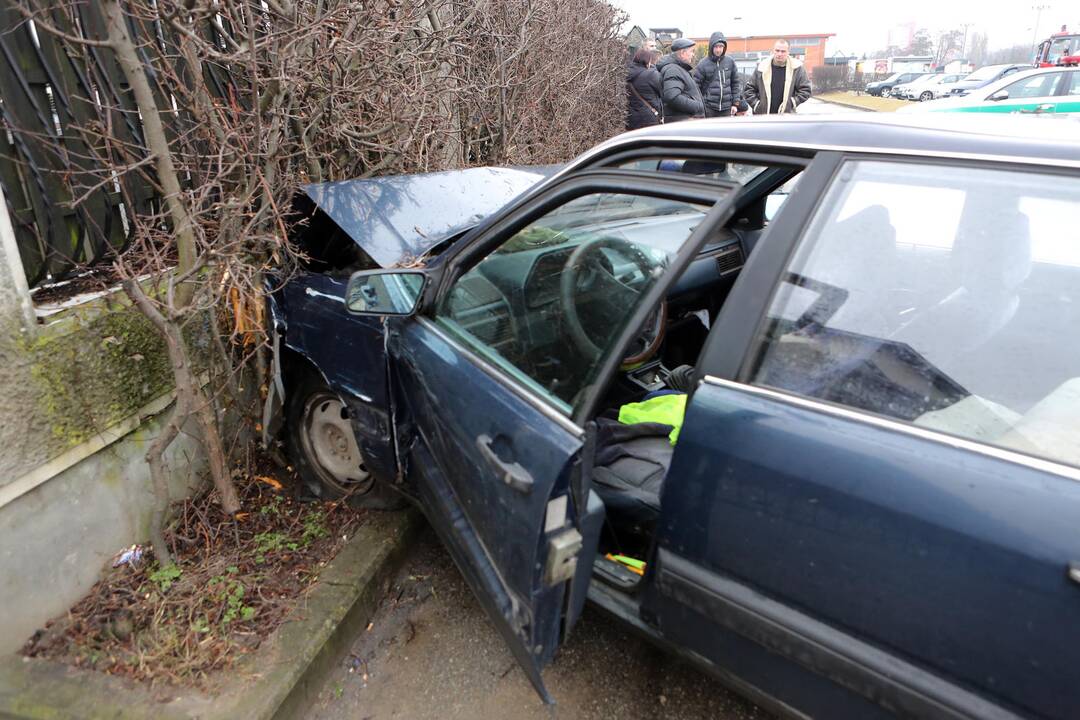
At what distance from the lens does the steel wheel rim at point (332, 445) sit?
2.89 metres

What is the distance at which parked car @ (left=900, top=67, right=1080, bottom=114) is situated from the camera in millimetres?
11625

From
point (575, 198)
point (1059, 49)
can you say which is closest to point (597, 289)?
point (575, 198)

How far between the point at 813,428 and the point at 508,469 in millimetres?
690

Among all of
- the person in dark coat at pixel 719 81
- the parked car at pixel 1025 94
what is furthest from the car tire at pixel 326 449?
the parked car at pixel 1025 94

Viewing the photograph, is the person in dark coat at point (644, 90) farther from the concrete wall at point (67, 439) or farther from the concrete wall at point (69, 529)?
the concrete wall at point (69, 529)

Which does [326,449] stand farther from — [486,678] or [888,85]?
[888,85]

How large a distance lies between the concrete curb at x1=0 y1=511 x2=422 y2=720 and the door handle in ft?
3.23

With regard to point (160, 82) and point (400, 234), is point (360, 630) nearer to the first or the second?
point (400, 234)

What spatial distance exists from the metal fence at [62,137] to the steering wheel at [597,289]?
59.1 inches

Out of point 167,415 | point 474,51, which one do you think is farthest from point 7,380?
point 474,51

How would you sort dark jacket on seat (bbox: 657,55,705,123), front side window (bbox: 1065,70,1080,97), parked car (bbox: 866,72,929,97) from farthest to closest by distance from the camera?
parked car (bbox: 866,72,929,97) < front side window (bbox: 1065,70,1080,97) < dark jacket on seat (bbox: 657,55,705,123)

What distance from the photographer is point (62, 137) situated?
95.8 inches

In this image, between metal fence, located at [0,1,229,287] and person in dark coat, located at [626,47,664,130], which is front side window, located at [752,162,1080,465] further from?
person in dark coat, located at [626,47,664,130]

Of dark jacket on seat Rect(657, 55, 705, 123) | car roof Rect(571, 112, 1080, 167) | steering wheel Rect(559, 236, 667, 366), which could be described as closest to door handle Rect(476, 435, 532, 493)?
steering wheel Rect(559, 236, 667, 366)
